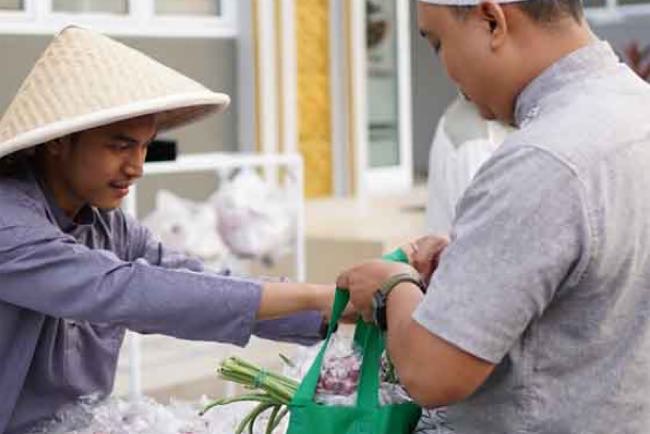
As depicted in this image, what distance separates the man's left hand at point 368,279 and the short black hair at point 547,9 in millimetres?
327

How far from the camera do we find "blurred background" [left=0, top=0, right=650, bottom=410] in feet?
17.6

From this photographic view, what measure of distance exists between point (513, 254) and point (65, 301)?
0.81 meters

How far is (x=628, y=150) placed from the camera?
1474 mm

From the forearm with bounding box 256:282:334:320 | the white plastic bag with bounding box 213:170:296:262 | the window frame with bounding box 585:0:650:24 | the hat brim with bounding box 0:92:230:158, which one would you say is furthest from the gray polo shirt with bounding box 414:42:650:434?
→ the window frame with bounding box 585:0:650:24

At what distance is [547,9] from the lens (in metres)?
1.50

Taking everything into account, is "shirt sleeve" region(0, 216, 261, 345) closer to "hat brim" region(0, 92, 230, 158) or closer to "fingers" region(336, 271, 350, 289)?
→ "hat brim" region(0, 92, 230, 158)

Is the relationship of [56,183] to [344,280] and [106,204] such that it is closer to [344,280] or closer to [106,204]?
[106,204]

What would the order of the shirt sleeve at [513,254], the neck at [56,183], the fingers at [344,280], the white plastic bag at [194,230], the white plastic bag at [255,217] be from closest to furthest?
the shirt sleeve at [513,254], the fingers at [344,280], the neck at [56,183], the white plastic bag at [194,230], the white plastic bag at [255,217]

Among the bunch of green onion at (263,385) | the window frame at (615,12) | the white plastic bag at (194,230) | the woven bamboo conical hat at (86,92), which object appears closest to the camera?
the bunch of green onion at (263,385)

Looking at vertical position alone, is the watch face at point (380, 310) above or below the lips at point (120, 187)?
below

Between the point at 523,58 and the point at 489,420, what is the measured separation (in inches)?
16.7

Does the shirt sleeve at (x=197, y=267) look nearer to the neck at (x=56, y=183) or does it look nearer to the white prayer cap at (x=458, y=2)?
the neck at (x=56, y=183)

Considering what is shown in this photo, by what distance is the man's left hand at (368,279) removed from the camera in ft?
5.34

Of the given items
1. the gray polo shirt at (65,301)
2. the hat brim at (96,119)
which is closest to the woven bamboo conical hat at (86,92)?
the hat brim at (96,119)
